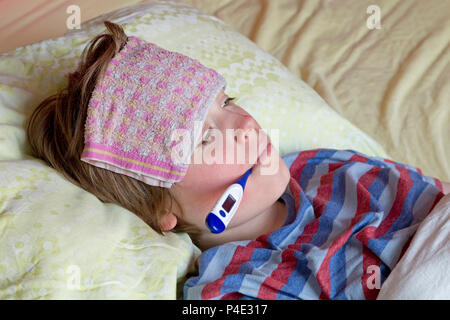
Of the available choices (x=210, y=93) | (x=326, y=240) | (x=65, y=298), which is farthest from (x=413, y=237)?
(x=65, y=298)

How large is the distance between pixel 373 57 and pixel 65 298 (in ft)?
3.75

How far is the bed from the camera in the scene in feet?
4.63

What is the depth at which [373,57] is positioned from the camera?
5.33 ft

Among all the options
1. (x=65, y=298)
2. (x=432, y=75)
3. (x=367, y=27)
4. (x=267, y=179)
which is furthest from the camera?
(x=367, y=27)

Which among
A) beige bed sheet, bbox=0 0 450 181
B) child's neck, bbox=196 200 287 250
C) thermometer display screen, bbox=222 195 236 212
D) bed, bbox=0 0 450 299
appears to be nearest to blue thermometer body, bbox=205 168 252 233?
thermometer display screen, bbox=222 195 236 212

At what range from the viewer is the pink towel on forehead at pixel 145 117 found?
923 millimetres

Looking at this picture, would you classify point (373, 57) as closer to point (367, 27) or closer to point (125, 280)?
point (367, 27)

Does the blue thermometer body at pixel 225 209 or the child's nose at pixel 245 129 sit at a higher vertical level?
the child's nose at pixel 245 129

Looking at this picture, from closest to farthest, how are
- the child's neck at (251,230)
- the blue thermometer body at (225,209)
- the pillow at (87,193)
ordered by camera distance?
the pillow at (87,193) → the blue thermometer body at (225,209) → the child's neck at (251,230)

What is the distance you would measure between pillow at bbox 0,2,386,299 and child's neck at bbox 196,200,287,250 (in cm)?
7

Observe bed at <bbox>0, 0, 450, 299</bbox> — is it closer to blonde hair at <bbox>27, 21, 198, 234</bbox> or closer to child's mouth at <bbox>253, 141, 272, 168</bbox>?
child's mouth at <bbox>253, 141, 272, 168</bbox>

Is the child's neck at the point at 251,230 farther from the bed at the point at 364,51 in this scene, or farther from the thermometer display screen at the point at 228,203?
the bed at the point at 364,51

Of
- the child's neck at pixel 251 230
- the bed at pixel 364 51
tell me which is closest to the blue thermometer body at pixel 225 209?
the child's neck at pixel 251 230

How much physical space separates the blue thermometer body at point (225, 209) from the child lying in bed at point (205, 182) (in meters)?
0.03
